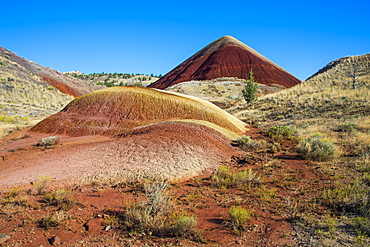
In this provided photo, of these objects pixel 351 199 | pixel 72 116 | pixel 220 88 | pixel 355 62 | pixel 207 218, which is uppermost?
pixel 355 62

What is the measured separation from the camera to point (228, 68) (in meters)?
68.0

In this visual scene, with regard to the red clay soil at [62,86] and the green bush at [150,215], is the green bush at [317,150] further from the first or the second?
the red clay soil at [62,86]

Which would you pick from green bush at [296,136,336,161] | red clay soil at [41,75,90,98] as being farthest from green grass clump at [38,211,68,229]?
red clay soil at [41,75,90,98]

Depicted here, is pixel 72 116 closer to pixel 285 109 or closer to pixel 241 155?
pixel 241 155

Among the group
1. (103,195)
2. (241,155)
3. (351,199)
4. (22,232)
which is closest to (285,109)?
(241,155)

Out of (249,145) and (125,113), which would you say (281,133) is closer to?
(249,145)

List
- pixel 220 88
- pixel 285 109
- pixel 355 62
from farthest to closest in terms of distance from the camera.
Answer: pixel 220 88
pixel 355 62
pixel 285 109

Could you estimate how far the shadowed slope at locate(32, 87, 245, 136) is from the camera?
14.6m

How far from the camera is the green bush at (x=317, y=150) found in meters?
9.36

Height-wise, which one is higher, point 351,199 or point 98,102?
point 98,102

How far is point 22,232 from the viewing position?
13.9 feet

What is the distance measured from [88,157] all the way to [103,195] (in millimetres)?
3169

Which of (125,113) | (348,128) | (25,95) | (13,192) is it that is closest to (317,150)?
(348,128)

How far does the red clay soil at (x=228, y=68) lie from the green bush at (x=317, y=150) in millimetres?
54794
